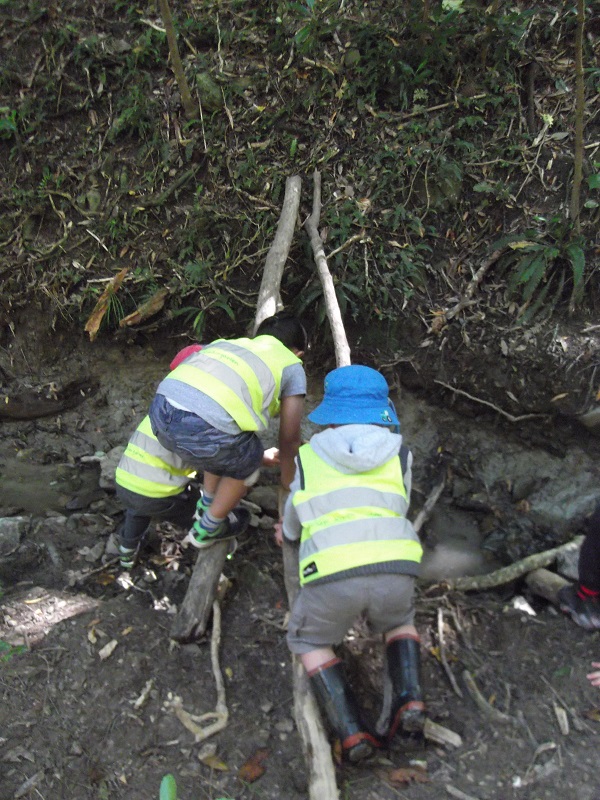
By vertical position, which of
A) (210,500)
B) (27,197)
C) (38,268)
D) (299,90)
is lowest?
(210,500)

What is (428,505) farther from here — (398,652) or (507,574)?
(398,652)

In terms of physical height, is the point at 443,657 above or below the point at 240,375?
below

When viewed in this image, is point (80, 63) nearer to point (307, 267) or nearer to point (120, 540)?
point (307, 267)

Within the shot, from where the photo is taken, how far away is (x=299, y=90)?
16.2 ft

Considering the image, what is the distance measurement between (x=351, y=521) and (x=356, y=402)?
→ 60 centimetres

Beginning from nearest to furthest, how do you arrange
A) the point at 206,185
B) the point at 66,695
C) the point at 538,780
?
Answer: the point at 538,780 → the point at 66,695 → the point at 206,185

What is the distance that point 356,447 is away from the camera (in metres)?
2.50

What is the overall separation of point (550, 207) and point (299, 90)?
236 cm

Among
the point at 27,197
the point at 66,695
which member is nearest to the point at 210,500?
the point at 66,695

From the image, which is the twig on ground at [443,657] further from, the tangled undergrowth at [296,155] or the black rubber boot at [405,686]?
the tangled undergrowth at [296,155]

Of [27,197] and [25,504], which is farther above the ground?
[27,197]

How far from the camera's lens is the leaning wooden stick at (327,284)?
144 inches

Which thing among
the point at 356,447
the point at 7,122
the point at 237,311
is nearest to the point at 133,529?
the point at 356,447

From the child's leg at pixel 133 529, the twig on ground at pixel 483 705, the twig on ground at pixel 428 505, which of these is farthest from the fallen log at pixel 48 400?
the twig on ground at pixel 483 705
